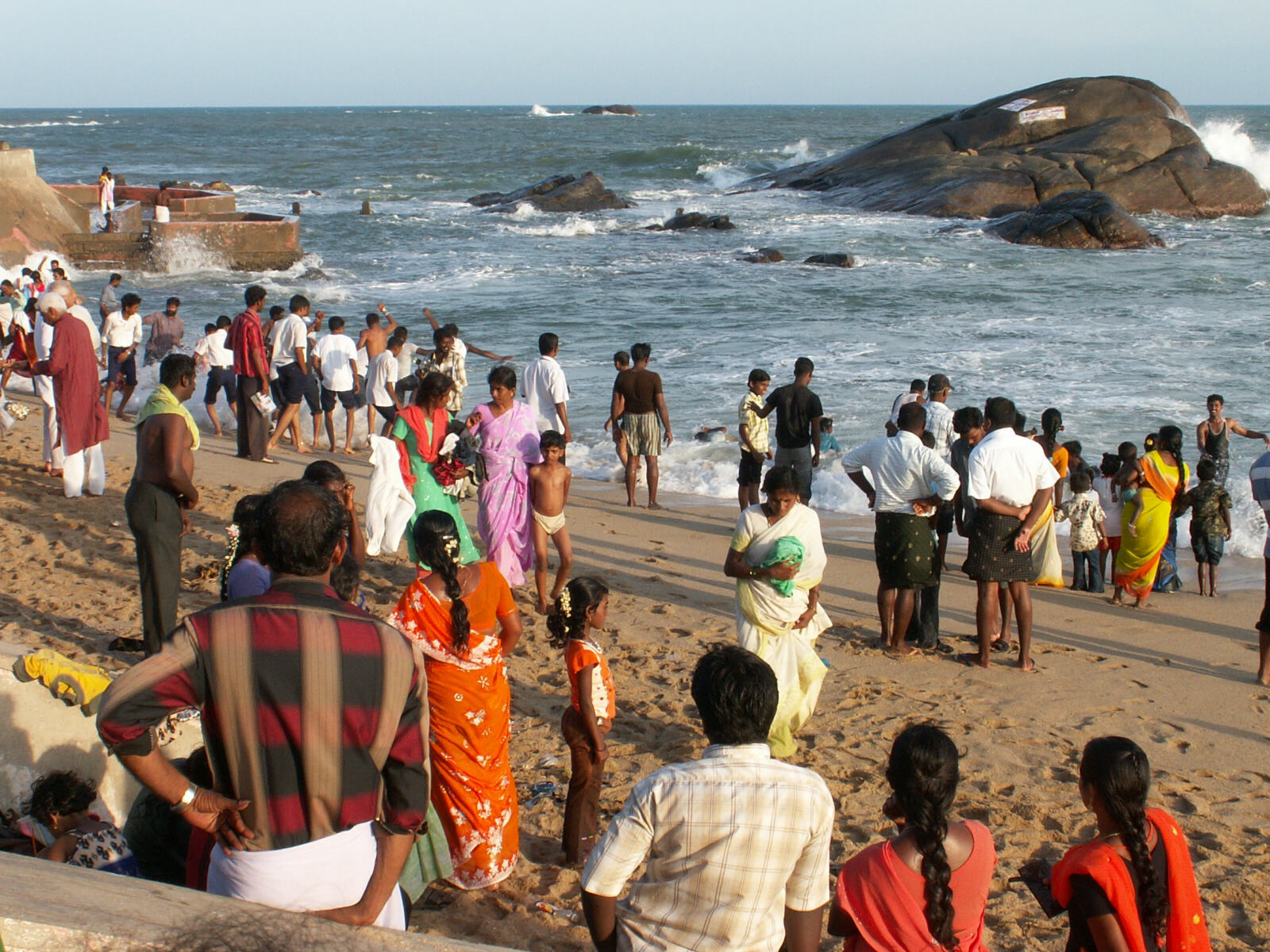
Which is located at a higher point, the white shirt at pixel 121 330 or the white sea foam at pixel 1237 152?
the white sea foam at pixel 1237 152

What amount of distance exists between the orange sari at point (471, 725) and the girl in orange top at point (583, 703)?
24 centimetres

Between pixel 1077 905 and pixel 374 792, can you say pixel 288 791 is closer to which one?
pixel 374 792

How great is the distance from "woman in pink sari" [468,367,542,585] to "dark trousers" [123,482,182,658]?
1.72 metres

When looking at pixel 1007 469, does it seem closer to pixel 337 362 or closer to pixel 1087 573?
pixel 1087 573

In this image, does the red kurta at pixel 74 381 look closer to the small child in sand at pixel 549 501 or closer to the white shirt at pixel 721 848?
the small child in sand at pixel 549 501

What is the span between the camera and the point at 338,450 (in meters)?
12.3

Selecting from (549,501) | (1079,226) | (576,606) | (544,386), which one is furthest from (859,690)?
(1079,226)

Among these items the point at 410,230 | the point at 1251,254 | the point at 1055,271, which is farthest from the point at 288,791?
the point at 410,230

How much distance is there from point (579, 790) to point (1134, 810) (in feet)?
6.94

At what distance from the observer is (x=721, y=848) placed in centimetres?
229

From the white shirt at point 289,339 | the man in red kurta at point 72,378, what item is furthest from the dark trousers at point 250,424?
the man in red kurta at point 72,378

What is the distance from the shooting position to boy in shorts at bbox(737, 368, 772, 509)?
9121mm

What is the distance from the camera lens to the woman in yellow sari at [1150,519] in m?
7.75

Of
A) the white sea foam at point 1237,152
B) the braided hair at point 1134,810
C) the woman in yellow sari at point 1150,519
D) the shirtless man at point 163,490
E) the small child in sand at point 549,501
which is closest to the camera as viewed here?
the braided hair at point 1134,810
